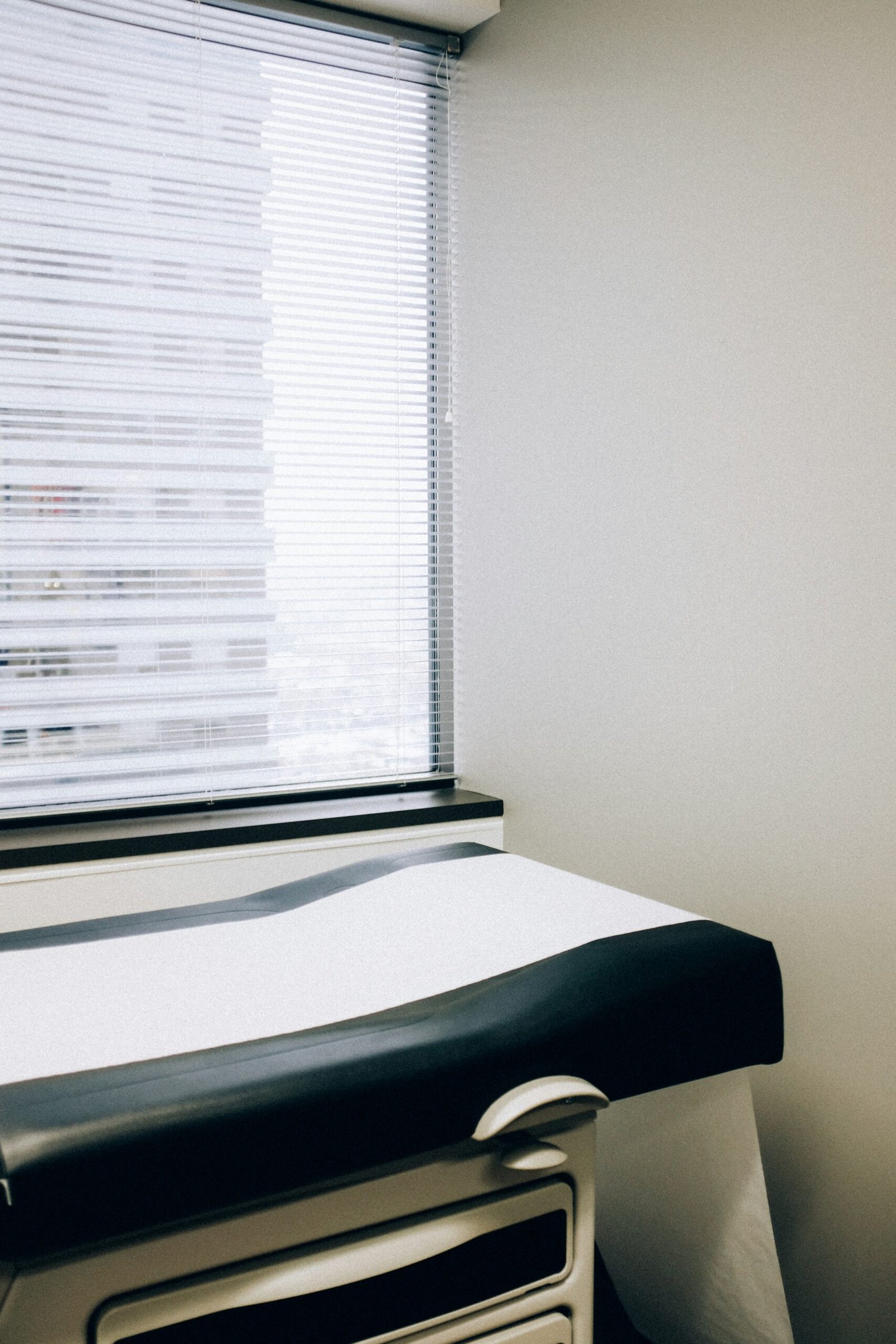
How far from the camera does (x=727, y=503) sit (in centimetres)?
150

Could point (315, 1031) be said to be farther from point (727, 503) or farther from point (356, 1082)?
point (727, 503)

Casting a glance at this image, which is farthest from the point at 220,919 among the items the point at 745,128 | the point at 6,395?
the point at 745,128

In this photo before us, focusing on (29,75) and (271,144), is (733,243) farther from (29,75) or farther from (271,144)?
(29,75)

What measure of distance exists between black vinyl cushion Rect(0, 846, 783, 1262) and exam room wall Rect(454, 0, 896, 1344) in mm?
407

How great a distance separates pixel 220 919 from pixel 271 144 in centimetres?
152

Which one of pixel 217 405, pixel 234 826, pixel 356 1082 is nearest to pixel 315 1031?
pixel 356 1082

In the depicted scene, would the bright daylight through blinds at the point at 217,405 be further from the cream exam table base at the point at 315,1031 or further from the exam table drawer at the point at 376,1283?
the exam table drawer at the point at 376,1283

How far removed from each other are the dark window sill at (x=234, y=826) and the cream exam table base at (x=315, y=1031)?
18.8 inches

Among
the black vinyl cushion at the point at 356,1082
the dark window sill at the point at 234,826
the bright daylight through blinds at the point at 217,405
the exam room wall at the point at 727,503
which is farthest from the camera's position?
the bright daylight through blinds at the point at 217,405

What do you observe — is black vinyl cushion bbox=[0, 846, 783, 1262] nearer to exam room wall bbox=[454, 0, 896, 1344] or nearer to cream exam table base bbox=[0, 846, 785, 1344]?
cream exam table base bbox=[0, 846, 785, 1344]

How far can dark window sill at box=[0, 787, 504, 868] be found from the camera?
66.7 inches

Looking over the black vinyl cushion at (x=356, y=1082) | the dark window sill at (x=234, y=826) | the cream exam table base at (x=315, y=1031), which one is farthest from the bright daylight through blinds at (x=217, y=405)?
the black vinyl cushion at (x=356, y=1082)

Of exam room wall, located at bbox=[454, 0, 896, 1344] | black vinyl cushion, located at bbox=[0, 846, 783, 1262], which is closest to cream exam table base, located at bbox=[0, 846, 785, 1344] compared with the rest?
black vinyl cushion, located at bbox=[0, 846, 783, 1262]

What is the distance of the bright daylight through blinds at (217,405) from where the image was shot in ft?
5.95
